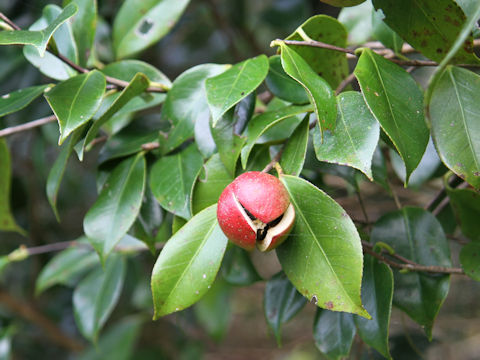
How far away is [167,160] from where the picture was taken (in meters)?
0.65

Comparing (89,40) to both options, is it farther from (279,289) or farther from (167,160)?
(279,289)

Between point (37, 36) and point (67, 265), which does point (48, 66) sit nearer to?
point (37, 36)

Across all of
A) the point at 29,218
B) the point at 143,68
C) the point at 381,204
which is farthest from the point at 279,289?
the point at 29,218

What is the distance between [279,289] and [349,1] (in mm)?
419

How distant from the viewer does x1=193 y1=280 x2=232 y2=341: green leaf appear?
1438 millimetres

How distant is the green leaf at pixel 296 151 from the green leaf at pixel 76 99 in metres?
0.22

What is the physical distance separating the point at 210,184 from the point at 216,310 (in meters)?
0.98

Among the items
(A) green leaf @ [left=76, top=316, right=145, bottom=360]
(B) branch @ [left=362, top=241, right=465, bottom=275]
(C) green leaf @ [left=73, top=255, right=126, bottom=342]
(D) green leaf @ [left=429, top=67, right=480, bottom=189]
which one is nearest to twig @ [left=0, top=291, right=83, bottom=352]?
(A) green leaf @ [left=76, top=316, right=145, bottom=360]

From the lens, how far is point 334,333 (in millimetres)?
667

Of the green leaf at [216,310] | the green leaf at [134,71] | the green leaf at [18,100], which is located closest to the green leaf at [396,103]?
the green leaf at [134,71]

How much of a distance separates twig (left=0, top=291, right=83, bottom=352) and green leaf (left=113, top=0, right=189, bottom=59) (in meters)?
0.89

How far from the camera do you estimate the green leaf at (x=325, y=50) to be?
571mm

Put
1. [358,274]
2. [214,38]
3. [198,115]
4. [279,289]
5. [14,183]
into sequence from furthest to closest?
[214,38]
[14,183]
[279,289]
[198,115]
[358,274]

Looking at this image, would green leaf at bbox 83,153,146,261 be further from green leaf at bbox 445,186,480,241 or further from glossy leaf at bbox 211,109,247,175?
green leaf at bbox 445,186,480,241
